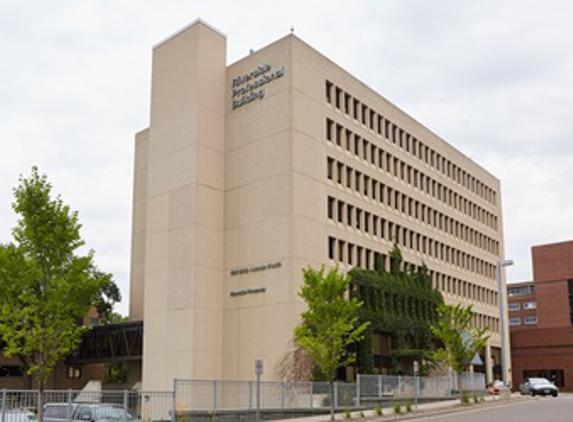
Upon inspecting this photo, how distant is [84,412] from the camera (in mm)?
25266

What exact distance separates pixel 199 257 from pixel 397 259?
1691 centimetres

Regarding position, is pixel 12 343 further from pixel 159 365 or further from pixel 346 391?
pixel 159 365

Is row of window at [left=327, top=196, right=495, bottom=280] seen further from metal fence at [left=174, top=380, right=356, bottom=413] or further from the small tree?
metal fence at [left=174, top=380, right=356, bottom=413]

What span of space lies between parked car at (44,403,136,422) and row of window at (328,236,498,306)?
26071mm

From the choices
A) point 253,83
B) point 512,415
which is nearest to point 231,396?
point 512,415

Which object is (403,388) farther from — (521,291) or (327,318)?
(521,291)

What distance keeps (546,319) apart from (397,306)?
190 feet

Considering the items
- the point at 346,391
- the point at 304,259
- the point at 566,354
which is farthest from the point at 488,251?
the point at 346,391

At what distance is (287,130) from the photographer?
1882 inches

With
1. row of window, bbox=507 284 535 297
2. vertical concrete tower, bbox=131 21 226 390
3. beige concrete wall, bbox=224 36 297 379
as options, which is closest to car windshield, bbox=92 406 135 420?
beige concrete wall, bbox=224 36 297 379

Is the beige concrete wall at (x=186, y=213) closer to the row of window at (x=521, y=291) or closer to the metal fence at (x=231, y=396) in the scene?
the metal fence at (x=231, y=396)

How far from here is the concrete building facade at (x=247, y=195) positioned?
47.3m

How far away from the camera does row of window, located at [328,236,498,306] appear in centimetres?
5035

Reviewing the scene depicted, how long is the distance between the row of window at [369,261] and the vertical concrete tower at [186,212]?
26.4 feet
